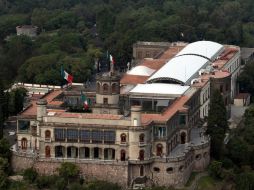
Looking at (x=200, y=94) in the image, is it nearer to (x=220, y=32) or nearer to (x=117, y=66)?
(x=117, y=66)

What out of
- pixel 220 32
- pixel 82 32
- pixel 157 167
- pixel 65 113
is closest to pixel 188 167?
pixel 157 167

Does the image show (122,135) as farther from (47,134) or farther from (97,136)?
(47,134)

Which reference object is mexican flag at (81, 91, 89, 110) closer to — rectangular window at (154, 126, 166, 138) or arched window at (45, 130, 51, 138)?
arched window at (45, 130, 51, 138)

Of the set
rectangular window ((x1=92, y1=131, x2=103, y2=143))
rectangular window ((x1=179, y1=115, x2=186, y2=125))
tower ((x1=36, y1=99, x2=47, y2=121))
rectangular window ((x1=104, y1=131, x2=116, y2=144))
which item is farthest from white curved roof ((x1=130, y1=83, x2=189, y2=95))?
tower ((x1=36, y1=99, x2=47, y2=121))

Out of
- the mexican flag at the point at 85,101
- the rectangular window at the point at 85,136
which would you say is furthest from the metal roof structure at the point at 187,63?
the rectangular window at the point at 85,136

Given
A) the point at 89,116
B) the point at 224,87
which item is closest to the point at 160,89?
the point at 224,87

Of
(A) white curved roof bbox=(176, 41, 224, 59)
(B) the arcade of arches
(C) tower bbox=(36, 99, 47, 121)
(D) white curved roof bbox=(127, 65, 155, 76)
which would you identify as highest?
(A) white curved roof bbox=(176, 41, 224, 59)
